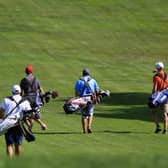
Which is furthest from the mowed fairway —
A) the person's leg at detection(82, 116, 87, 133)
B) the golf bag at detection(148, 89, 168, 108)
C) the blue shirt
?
the blue shirt

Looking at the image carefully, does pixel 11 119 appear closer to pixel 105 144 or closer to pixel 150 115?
pixel 105 144

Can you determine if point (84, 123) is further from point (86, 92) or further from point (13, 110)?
point (13, 110)

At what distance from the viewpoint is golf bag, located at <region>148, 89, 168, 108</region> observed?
2325cm

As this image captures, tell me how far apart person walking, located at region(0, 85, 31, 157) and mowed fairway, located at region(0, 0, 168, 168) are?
0.37 m

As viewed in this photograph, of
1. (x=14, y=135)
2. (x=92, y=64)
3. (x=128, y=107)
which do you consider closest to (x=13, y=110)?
(x=14, y=135)

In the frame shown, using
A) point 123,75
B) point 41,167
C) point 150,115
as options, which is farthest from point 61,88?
point 41,167

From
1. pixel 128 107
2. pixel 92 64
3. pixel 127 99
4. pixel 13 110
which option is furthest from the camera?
pixel 92 64

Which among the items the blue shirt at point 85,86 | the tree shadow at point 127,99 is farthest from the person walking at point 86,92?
the tree shadow at point 127,99

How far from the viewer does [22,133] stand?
1788cm

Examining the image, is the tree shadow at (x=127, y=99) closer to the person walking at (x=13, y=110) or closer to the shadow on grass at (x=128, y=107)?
the shadow on grass at (x=128, y=107)

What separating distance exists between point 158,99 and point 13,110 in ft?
20.6

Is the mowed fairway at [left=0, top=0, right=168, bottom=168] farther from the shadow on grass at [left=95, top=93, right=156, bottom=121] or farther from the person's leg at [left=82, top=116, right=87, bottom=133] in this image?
the person's leg at [left=82, top=116, right=87, bottom=133]

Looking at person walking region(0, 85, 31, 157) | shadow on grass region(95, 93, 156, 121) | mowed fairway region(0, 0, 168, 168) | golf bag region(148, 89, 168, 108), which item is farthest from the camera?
shadow on grass region(95, 93, 156, 121)

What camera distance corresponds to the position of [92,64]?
4406 cm
